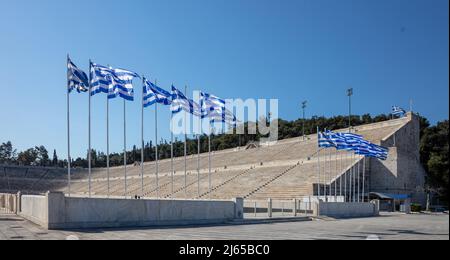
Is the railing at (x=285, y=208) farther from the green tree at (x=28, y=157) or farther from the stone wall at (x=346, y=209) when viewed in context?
the green tree at (x=28, y=157)

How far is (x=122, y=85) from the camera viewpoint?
26703 millimetres

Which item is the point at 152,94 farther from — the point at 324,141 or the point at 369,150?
the point at 369,150

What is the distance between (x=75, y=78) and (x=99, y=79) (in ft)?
4.57

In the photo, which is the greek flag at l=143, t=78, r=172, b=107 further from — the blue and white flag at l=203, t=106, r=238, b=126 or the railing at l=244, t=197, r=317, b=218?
the railing at l=244, t=197, r=317, b=218

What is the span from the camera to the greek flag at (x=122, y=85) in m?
26.4

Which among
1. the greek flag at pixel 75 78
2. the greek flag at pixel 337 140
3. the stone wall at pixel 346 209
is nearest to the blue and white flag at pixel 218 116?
the greek flag at pixel 75 78

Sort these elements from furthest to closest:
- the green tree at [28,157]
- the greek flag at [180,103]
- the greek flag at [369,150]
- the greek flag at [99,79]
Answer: the green tree at [28,157]
the greek flag at [369,150]
the greek flag at [180,103]
the greek flag at [99,79]

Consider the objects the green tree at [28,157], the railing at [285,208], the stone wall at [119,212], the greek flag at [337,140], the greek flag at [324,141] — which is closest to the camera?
the stone wall at [119,212]

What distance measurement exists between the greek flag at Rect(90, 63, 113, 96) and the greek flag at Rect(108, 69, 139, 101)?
1.02 feet

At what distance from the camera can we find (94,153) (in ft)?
513

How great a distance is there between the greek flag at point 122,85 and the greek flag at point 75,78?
5.46 feet

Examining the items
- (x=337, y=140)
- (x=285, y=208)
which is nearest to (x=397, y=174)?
(x=337, y=140)
